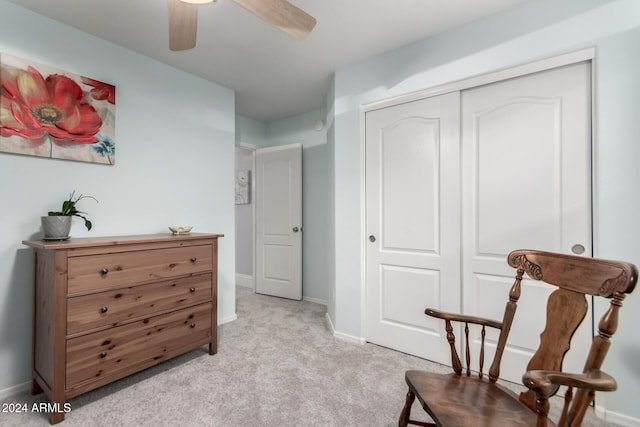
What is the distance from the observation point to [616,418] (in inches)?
63.9

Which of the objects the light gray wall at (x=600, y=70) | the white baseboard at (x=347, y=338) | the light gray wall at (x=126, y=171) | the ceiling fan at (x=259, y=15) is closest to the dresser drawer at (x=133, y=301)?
the light gray wall at (x=126, y=171)

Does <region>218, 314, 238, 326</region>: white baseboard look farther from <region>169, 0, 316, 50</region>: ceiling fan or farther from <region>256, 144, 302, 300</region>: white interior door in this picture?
<region>169, 0, 316, 50</region>: ceiling fan

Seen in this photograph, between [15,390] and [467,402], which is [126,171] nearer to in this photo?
[15,390]

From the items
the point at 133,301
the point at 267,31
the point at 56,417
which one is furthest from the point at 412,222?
the point at 56,417

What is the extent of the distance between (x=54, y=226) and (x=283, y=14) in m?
1.81

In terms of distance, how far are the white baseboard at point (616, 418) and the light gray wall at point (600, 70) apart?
0.01m

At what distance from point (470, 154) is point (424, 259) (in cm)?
85

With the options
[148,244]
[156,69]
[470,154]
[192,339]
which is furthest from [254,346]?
[156,69]

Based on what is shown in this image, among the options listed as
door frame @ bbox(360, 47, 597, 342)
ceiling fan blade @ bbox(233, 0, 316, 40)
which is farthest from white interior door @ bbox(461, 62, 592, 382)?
ceiling fan blade @ bbox(233, 0, 316, 40)

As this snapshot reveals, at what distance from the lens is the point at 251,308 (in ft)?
11.8

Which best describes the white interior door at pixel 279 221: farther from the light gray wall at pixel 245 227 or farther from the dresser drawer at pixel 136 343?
the dresser drawer at pixel 136 343

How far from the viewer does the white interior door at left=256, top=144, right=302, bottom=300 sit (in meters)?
3.94

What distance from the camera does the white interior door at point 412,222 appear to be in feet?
7.26

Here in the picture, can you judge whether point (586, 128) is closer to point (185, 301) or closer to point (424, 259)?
point (424, 259)
